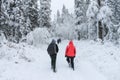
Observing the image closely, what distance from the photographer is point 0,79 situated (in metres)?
9.20

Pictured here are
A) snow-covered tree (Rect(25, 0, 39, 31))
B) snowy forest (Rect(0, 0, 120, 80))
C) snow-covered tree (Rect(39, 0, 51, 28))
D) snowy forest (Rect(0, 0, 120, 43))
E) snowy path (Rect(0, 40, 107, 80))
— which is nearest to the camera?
snowy path (Rect(0, 40, 107, 80))

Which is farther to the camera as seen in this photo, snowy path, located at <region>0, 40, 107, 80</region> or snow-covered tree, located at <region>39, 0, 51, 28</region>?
snow-covered tree, located at <region>39, 0, 51, 28</region>

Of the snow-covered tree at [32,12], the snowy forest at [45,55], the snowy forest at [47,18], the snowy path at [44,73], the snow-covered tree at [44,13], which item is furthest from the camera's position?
the snow-covered tree at [44,13]

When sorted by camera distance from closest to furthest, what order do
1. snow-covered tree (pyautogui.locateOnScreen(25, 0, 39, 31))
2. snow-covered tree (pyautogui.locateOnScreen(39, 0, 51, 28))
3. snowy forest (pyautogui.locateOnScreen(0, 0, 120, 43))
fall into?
snowy forest (pyautogui.locateOnScreen(0, 0, 120, 43))
snow-covered tree (pyautogui.locateOnScreen(25, 0, 39, 31))
snow-covered tree (pyautogui.locateOnScreen(39, 0, 51, 28))

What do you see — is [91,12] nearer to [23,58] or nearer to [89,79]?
[23,58]

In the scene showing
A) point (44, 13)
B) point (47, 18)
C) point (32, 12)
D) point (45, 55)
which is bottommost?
point (45, 55)

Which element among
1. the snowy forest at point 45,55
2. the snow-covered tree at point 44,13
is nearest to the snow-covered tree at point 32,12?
the snowy forest at point 45,55

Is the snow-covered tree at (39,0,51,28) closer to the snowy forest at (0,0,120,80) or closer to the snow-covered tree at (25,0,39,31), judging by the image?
the snow-covered tree at (25,0,39,31)

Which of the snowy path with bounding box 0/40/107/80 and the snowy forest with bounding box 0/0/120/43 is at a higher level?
the snowy forest with bounding box 0/0/120/43

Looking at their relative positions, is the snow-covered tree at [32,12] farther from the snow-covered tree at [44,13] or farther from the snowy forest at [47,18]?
the snow-covered tree at [44,13]

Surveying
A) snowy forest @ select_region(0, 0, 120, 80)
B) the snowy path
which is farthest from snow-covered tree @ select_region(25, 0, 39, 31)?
the snowy path

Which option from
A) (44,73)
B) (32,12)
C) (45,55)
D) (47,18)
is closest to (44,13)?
(47,18)

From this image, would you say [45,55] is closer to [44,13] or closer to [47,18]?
[44,13]

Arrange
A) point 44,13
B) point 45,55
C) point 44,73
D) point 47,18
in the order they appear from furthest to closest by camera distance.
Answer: point 47,18
point 44,13
point 45,55
point 44,73
